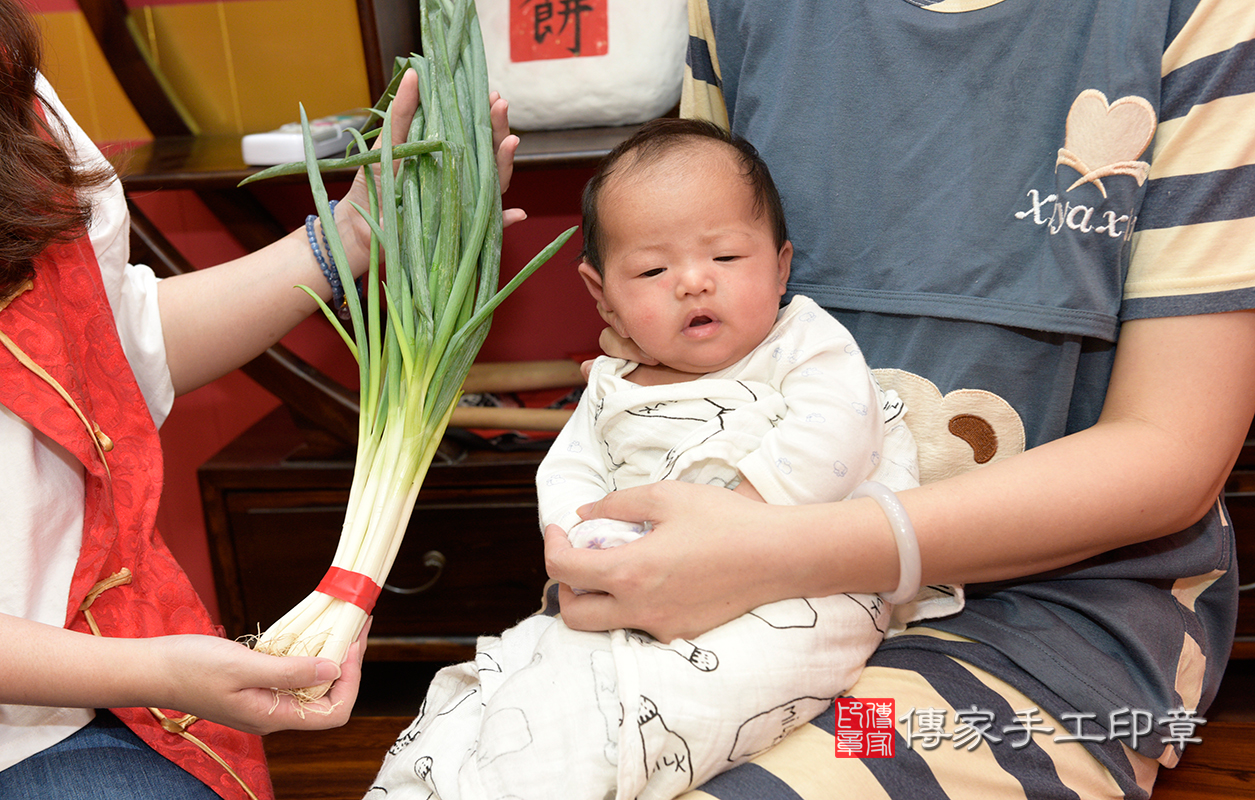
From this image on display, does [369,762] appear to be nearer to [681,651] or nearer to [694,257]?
[681,651]

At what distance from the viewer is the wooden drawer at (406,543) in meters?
1.72

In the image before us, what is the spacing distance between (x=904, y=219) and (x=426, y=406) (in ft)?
1.99

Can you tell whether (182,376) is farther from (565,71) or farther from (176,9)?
(176,9)

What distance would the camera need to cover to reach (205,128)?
189 centimetres

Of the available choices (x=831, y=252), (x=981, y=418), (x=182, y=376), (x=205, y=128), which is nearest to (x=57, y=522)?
(x=182, y=376)

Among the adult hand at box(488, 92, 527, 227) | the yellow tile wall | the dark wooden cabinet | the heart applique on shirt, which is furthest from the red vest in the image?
the dark wooden cabinet

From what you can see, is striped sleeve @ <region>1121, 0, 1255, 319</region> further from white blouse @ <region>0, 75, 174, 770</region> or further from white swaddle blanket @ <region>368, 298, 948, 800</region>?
white blouse @ <region>0, 75, 174, 770</region>

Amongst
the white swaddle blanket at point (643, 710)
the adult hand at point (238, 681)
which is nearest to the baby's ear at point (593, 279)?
the white swaddle blanket at point (643, 710)

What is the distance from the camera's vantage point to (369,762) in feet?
5.68

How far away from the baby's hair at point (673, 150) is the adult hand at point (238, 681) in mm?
574

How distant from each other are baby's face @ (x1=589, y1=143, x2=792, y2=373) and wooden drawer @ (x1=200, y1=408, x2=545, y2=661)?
0.72m

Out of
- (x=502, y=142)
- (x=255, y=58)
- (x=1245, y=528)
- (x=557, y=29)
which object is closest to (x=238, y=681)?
(x=502, y=142)

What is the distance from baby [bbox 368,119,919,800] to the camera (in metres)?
0.83

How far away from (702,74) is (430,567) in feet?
→ 3.57
